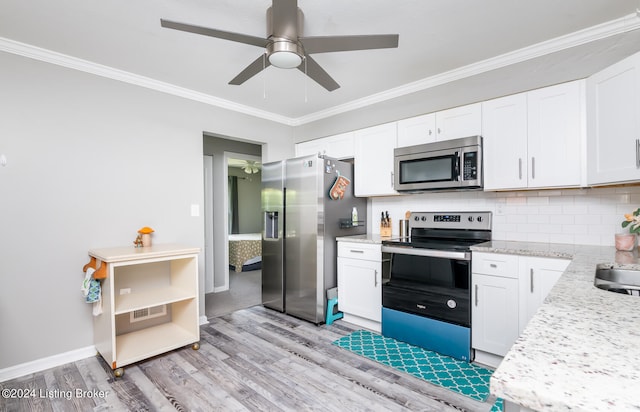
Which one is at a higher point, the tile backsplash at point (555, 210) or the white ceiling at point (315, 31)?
the white ceiling at point (315, 31)

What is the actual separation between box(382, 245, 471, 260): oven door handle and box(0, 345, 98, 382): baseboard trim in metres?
2.71

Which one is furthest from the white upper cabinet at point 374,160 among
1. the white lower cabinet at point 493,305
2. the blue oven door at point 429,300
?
the white lower cabinet at point 493,305

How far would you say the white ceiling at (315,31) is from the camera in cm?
198

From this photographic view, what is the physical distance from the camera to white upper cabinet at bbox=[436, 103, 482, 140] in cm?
270

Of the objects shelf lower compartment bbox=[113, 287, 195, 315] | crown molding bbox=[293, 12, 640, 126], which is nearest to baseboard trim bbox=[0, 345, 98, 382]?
shelf lower compartment bbox=[113, 287, 195, 315]

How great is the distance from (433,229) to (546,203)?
0.97m

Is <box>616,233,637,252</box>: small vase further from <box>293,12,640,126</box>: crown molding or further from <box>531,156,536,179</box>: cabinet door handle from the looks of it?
<box>293,12,640,126</box>: crown molding

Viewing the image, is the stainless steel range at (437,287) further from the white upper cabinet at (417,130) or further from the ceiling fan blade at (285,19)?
the ceiling fan blade at (285,19)

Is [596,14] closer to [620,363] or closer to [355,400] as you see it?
[620,363]

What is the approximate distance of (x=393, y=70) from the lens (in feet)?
9.43

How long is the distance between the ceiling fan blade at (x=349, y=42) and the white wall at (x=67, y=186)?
2.00 m

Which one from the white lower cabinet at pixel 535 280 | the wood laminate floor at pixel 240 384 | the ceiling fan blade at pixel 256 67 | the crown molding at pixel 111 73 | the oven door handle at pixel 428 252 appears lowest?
the wood laminate floor at pixel 240 384

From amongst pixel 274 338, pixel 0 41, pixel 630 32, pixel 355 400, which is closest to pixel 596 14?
pixel 630 32

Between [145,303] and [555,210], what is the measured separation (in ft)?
11.2
